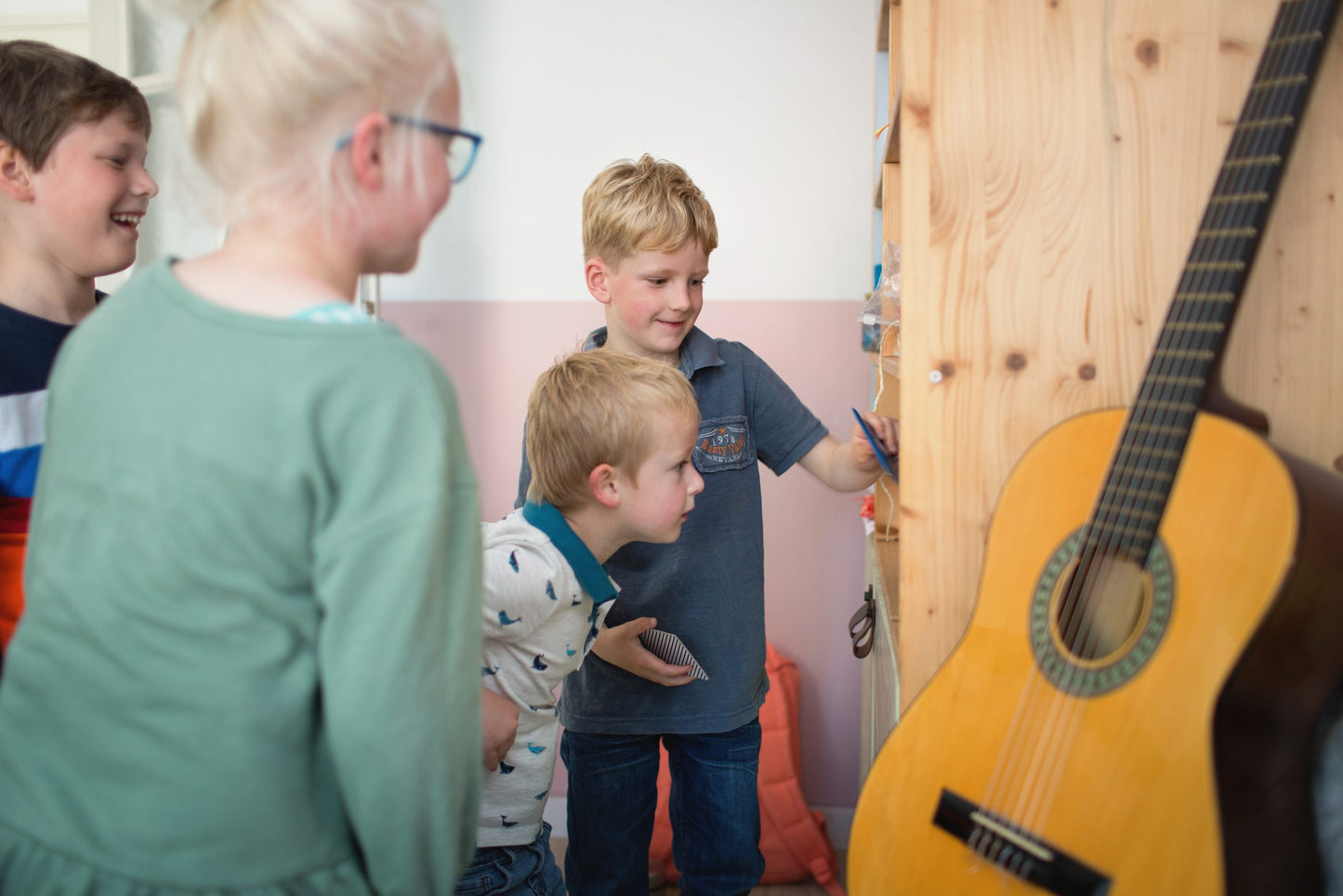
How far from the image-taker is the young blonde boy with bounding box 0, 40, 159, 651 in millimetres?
1139

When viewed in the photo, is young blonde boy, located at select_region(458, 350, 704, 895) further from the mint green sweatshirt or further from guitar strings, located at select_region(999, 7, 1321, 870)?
guitar strings, located at select_region(999, 7, 1321, 870)

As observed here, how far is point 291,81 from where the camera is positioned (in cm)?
65

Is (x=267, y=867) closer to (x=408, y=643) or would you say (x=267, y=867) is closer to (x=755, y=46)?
(x=408, y=643)

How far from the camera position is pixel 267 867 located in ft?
2.14

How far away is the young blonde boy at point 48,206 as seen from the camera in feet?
3.74

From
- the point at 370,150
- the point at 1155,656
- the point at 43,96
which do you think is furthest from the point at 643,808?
the point at 43,96

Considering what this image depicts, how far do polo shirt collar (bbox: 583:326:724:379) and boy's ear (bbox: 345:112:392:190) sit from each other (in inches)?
35.3

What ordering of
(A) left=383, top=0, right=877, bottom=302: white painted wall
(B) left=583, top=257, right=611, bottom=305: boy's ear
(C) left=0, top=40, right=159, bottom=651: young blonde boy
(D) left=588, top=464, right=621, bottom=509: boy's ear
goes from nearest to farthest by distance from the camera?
(C) left=0, top=40, right=159, bottom=651: young blonde boy, (D) left=588, top=464, right=621, bottom=509: boy's ear, (B) left=583, top=257, right=611, bottom=305: boy's ear, (A) left=383, top=0, right=877, bottom=302: white painted wall

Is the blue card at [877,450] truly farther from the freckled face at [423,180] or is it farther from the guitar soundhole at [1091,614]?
the freckled face at [423,180]

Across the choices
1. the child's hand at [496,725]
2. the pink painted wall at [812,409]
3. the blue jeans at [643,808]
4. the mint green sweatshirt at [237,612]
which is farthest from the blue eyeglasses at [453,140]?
the pink painted wall at [812,409]

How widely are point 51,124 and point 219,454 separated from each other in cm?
84

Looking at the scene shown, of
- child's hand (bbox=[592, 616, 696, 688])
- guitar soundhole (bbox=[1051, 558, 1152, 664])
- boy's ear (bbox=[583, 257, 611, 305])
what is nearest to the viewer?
guitar soundhole (bbox=[1051, 558, 1152, 664])

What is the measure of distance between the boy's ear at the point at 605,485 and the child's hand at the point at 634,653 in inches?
8.7

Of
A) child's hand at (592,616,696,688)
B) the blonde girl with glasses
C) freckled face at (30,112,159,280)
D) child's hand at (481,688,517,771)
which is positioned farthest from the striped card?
freckled face at (30,112,159,280)
